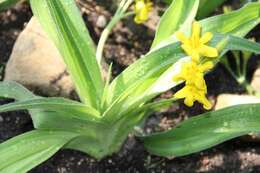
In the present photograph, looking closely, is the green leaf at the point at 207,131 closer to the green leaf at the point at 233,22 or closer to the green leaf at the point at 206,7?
the green leaf at the point at 233,22

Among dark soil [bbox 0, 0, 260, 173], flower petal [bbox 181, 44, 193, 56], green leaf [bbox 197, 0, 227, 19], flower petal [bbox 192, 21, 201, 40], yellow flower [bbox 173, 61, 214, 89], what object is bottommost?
dark soil [bbox 0, 0, 260, 173]

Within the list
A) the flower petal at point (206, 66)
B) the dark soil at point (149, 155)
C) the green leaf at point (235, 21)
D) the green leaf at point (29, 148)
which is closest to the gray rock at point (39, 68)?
the dark soil at point (149, 155)

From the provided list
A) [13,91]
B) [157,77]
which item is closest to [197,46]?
[157,77]

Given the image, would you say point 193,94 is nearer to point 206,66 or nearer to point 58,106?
point 206,66

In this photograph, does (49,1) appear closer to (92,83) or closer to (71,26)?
(71,26)

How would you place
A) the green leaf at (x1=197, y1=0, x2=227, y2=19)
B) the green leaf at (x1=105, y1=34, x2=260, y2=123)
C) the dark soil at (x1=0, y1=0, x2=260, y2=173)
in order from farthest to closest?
1. the green leaf at (x1=197, y1=0, x2=227, y2=19)
2. the dark soil at (x1=0, y1=0, x2=260, y2=173)
3. the green leaf at (x1=105, y1=34, x2=260, y2=123)

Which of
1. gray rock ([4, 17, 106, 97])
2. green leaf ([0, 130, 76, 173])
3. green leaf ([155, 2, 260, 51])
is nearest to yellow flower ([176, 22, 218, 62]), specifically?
green leaf ([155, 2, 260, 51])

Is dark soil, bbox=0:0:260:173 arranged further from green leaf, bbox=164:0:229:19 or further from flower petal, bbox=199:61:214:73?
flower petal, bbox=199:61:214:73
